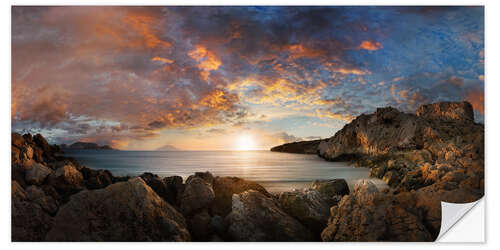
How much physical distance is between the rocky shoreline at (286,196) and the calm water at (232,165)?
0.43ft

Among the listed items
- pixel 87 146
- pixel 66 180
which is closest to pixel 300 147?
pixel 87 146

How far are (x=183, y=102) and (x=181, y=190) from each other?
124 centimetres

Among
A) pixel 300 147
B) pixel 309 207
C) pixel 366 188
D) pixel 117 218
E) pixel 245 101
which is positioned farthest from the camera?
pixel 300 147

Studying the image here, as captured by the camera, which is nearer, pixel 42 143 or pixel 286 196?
pixel 286 196

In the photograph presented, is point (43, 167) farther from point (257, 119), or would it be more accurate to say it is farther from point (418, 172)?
point (418, 172)

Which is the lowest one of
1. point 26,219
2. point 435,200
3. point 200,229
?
point 200,229

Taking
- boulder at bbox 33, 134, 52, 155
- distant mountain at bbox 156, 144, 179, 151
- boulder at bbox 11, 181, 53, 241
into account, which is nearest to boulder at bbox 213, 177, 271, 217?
distant mountain at bbox 156, 144, 179, 151

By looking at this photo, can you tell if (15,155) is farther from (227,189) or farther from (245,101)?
(245,101)

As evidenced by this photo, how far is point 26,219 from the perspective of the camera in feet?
11.4

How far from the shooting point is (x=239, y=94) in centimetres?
420

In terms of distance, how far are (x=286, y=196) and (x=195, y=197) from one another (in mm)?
1145

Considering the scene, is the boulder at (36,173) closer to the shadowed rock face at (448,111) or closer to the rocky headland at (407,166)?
the rocky headland at (407,166)

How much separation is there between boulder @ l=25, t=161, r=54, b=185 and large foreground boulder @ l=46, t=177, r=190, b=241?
0.90 m

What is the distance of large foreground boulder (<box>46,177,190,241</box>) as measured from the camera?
10.4 feet
